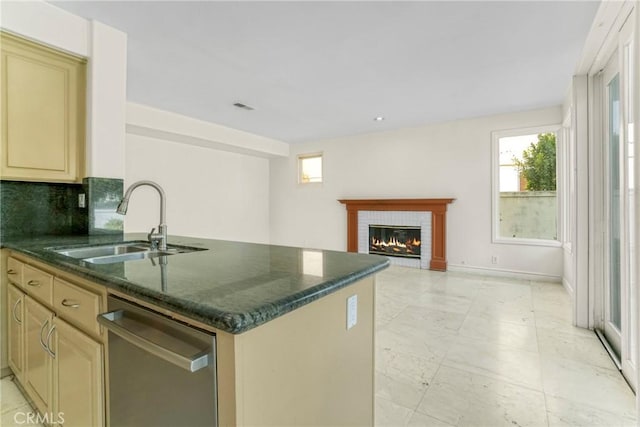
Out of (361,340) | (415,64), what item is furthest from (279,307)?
(415,64)

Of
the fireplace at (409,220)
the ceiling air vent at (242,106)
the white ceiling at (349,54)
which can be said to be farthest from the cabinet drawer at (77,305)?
the fireplace at (409,220)

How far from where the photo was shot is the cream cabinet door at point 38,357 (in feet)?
4.79

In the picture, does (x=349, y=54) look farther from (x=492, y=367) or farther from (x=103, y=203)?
(x=492, y=367)

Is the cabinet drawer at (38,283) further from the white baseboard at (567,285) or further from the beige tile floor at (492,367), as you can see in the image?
the white baseboard at (567,285)

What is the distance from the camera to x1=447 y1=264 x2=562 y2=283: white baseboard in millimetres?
4492

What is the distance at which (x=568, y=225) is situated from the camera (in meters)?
4.21

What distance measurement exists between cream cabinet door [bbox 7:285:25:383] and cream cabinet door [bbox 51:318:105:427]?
0.64 m

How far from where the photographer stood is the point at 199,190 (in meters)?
6.01

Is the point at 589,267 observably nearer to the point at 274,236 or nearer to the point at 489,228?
the point at 489,228

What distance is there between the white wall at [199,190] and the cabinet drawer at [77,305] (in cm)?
401

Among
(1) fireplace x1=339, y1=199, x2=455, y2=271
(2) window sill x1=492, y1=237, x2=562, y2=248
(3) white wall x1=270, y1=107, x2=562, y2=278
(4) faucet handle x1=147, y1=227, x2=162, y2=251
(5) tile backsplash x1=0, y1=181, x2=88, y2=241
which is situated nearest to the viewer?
(4) faucet handle x1=147, y1=227, x2=162, y2=251

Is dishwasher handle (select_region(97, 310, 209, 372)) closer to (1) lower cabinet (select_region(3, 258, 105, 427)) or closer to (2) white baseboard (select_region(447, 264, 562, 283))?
(1) lower cabinet (select_region(3, 258, 105, 427))

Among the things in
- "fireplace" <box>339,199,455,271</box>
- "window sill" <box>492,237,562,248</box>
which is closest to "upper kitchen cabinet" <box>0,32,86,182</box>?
"fireplace" <box>339,199,455,271</box>

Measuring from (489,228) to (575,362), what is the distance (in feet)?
9.64
